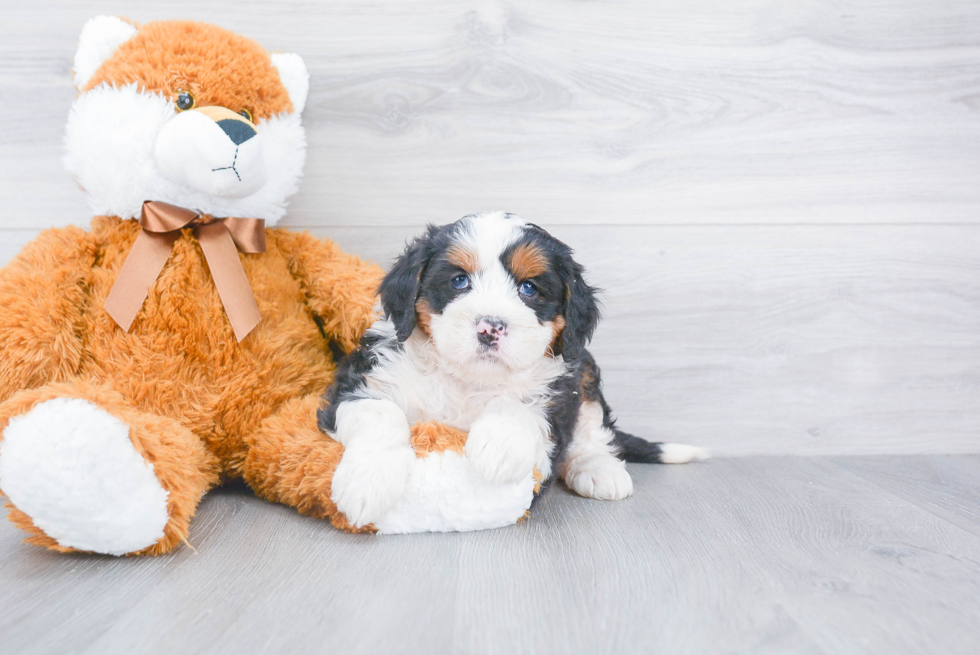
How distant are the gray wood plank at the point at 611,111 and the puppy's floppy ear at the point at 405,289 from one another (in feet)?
1.76

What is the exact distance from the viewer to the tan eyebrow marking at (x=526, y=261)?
1383mm

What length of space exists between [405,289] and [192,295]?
47 centimetres

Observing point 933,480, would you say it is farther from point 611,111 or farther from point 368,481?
point 368,481

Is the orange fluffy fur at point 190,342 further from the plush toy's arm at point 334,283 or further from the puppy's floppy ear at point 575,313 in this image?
the puppy's floppy ear at point 575,313

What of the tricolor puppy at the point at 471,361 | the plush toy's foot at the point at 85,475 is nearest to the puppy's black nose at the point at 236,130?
the tricolor puppy at the point at 471,361

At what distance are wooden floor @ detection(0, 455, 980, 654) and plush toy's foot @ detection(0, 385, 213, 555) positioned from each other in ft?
0.20

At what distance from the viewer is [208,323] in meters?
1.47

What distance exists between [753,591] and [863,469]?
1.08 metres

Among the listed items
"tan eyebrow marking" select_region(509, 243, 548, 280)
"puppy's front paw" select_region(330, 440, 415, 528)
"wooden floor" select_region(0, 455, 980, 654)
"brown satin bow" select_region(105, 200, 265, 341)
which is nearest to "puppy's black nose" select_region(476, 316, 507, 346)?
"tan eyebrow marking" select_region(509, 243, 548, 280)

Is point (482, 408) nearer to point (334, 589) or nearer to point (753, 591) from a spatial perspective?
point (334, 589)

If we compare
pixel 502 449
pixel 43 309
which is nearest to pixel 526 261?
pixel 502 449

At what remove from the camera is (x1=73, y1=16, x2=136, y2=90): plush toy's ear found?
1483 millimetres

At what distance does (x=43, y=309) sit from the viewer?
4.47 feet

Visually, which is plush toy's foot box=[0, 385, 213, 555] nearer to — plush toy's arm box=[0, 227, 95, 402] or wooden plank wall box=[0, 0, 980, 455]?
plush toy's arm box=[0, 227, 95, 402]
